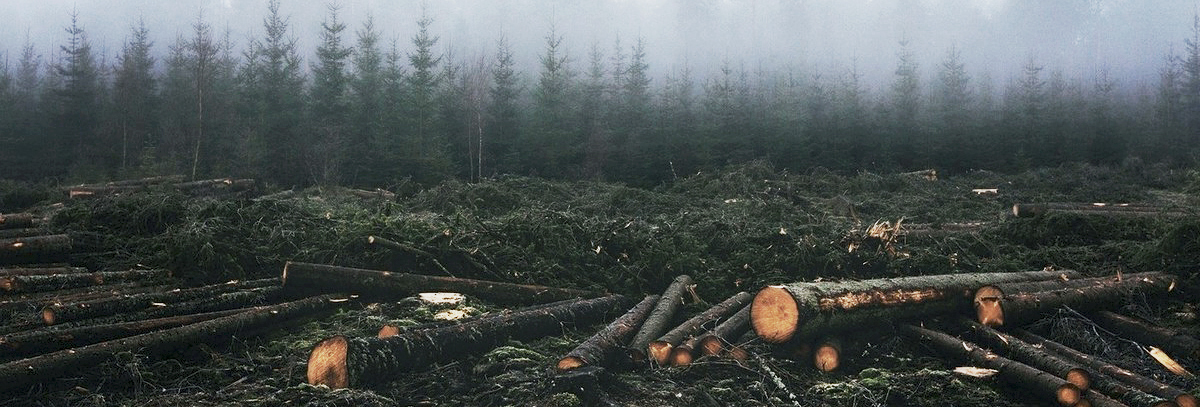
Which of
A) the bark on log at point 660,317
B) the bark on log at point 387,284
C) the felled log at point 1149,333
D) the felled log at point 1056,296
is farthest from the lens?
the bark on log at point 387,284

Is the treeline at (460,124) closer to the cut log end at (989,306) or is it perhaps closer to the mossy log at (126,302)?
the mossy log at (126,302)

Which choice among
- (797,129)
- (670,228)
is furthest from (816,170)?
(670,228)

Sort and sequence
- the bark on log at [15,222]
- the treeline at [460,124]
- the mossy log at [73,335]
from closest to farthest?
1. the mossy log at [73,335]
2. the bark on log at [15,222]
3. the treeline at [460,124]

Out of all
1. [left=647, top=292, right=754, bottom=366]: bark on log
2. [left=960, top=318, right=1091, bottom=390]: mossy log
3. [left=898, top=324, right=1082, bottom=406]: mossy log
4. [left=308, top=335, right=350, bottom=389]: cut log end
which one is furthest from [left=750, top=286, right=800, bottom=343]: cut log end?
[left=308, top=335, right=350, bottom=389]: cut log end

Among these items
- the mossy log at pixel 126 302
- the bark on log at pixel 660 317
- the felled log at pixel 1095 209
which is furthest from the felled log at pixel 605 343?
the felled log at pixel 1095 209

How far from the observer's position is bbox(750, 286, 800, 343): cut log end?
539cm

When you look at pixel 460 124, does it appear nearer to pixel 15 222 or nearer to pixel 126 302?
pixel 15 222

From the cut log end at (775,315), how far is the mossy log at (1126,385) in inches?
75.7

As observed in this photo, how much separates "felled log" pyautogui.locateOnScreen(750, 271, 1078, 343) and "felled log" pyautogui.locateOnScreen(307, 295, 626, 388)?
69.1 inches

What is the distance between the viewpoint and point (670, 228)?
9.49m

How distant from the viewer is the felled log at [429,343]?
477 cm

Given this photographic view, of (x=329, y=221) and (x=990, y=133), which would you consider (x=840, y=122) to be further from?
(x=329, y=221)

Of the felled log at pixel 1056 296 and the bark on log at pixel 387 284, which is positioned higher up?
the bark on log at pixel 387 284

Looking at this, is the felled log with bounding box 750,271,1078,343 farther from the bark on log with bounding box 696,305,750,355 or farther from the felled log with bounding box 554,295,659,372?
the felled log with bounding box 554,295,659,372
